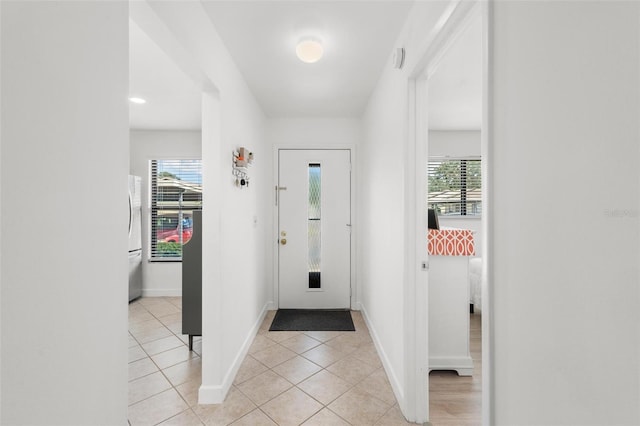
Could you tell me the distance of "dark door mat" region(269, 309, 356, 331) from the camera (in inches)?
135

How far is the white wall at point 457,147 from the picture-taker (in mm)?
4781

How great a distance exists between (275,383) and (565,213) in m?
2.27

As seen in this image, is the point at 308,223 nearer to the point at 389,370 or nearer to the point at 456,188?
the point at 389,370

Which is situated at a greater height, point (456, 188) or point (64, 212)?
point (456, 188)

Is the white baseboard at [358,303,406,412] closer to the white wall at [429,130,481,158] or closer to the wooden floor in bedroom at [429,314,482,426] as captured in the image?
the wooden floor in bedroom at [429,314,482,426]

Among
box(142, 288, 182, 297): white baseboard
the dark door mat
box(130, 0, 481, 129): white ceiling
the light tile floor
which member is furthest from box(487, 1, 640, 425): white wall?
box(142, 288, 182, 297): white baseboard

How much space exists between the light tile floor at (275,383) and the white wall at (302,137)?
116 centimetres

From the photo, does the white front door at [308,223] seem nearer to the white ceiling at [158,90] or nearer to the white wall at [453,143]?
the white ceiling at [158,90]

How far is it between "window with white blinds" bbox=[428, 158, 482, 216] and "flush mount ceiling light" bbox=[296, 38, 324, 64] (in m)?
3.24

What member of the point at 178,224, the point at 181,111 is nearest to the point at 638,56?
the point at 181,111

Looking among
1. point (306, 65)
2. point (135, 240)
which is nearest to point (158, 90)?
point (306, 65)

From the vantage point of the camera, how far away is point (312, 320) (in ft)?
12.1

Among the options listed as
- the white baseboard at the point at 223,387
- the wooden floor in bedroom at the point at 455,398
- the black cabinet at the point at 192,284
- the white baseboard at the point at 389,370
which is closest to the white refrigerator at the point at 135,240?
the black cabinet at the point at 192,284

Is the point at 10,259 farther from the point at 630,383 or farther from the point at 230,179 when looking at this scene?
the point at 230,179
